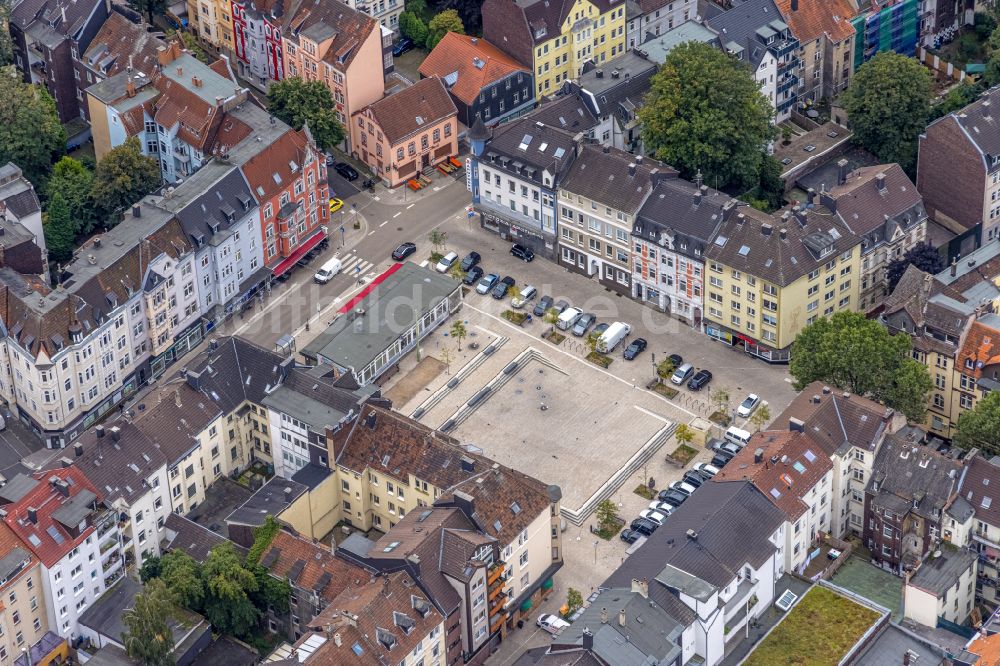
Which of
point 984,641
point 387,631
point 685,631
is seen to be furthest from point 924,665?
point 387,631

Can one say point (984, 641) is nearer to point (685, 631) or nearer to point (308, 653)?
point (685, 631)

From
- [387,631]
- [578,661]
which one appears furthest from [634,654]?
[387,631]

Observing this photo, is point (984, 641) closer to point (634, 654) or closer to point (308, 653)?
point (634, 654)

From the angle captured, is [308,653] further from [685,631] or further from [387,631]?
[685,631]

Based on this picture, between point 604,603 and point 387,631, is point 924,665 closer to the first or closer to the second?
point 604,603

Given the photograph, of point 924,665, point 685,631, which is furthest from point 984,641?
point 685,631
